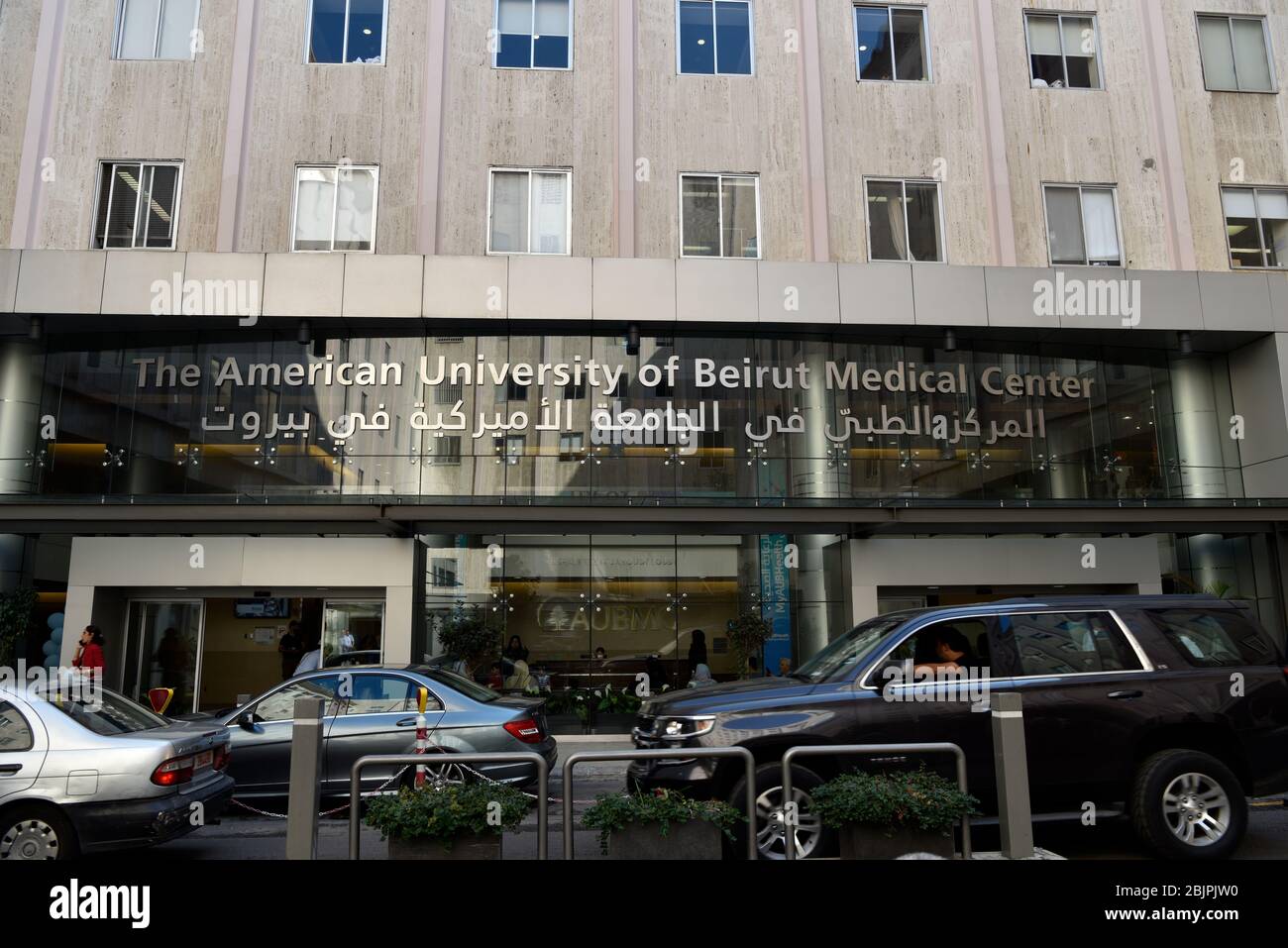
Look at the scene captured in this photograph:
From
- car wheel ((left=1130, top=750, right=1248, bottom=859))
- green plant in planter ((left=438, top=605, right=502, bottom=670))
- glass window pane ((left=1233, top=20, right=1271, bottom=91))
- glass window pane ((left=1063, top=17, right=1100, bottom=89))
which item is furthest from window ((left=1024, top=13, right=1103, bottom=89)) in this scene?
car wheel ((left=1130, top=750, right=1248, bottom=859))

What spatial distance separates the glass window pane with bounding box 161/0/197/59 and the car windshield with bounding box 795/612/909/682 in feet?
54.9

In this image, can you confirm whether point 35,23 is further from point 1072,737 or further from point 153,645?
point 1072,737

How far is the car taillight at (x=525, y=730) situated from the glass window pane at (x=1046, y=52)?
16.4 meters

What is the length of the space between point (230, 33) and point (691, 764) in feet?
56.4

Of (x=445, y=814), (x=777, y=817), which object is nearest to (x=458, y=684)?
(x=445, y=814)

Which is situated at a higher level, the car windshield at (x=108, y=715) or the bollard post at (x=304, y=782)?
the car windshield at (x=108, y=715)

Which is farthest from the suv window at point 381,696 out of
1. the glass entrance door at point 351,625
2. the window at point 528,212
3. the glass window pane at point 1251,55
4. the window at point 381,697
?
the glass window pane at point 1251,55

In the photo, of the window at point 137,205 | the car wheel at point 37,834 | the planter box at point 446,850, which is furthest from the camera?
the window at point 137,205

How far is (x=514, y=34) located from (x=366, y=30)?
284 centimetres

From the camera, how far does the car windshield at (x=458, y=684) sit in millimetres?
10742

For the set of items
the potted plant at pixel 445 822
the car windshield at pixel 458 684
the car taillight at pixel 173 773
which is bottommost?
the potted plant at pixel 445 822

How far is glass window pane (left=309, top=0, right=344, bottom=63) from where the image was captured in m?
18.4

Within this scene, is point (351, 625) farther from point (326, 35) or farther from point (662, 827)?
point (662, 827)

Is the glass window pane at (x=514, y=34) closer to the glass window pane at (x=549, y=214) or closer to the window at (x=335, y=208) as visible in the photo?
the glass window pane at (x=549, y=214)
